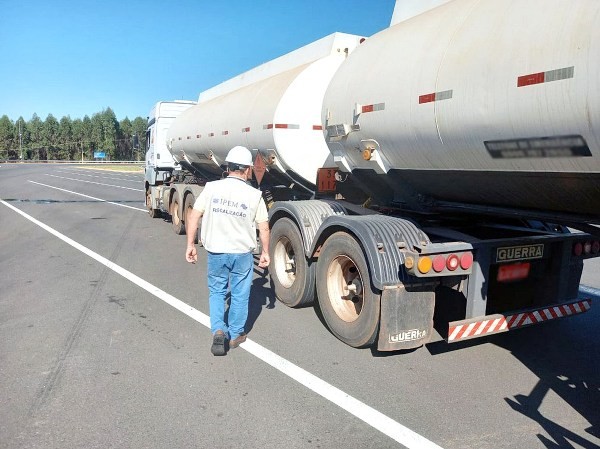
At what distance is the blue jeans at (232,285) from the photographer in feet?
15.1

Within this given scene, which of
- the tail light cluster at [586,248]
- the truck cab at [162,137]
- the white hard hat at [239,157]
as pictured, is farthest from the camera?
the truck cab at [162,137]

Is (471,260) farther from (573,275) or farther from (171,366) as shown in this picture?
(171,366)

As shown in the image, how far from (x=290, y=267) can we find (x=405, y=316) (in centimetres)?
238

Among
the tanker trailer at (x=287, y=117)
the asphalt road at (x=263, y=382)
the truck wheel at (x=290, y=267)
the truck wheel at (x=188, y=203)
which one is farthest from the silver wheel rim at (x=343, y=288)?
the truck wheel at (x=188, y=203)

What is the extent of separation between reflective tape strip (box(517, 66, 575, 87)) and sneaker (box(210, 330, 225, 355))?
3.18 meters

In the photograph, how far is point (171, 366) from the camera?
14.1 feet

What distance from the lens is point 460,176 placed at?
4.17 meters

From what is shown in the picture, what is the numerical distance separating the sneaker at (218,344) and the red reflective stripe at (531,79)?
318 centimetres

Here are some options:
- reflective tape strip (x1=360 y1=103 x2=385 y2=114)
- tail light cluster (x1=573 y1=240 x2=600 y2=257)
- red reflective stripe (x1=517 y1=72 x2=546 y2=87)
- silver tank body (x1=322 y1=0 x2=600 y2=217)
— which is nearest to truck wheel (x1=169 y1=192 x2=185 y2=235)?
silver tank body (x1=322 y1=0 x2=600 y2=217)

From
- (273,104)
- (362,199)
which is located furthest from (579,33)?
(273,104)

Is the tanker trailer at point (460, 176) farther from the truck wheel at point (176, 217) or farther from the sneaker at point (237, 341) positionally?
the truck wheel at point (176, 217)

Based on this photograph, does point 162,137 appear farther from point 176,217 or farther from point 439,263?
point 439,263

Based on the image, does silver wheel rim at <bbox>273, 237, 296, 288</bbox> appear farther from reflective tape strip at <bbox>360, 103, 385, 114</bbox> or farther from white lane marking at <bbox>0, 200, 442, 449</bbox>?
reflective tape strip at <bbox>360, 103, 385, 114</bbox>

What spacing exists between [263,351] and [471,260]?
2045 mm
